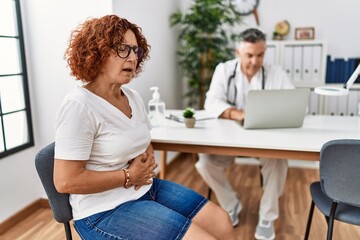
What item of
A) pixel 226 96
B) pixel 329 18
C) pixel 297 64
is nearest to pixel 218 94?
pixel 226 96

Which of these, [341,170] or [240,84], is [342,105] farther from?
[341,170]

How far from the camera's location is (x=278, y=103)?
1.83 m

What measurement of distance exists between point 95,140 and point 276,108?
103cm

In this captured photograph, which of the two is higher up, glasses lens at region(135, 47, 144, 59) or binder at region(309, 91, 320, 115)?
glasses lens at region(135, 47, 144, 59)

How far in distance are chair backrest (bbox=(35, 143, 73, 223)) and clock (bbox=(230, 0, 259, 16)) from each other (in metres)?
2.88

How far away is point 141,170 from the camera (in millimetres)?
1346

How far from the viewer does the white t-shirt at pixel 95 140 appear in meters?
1.16

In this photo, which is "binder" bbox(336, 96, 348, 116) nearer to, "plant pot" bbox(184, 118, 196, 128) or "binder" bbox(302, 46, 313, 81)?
"binder" bbox(302, 46, 313, 81)

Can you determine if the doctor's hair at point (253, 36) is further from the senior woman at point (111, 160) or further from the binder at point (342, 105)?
the binder at point (342, 105)

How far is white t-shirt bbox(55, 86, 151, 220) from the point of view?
3.81 feet

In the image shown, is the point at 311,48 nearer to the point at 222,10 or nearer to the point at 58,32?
the point at 222,10

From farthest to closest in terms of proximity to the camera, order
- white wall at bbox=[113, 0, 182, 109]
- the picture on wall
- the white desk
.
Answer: the picture on wall, white wall at bbox=[113, 0, 182, 109], the white desk

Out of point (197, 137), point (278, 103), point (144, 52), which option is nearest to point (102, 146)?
point (144, 52)

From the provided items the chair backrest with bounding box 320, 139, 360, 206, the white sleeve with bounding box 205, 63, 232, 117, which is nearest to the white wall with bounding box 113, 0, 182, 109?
the white sleeve with bounding box 205, 63, 232, 117
